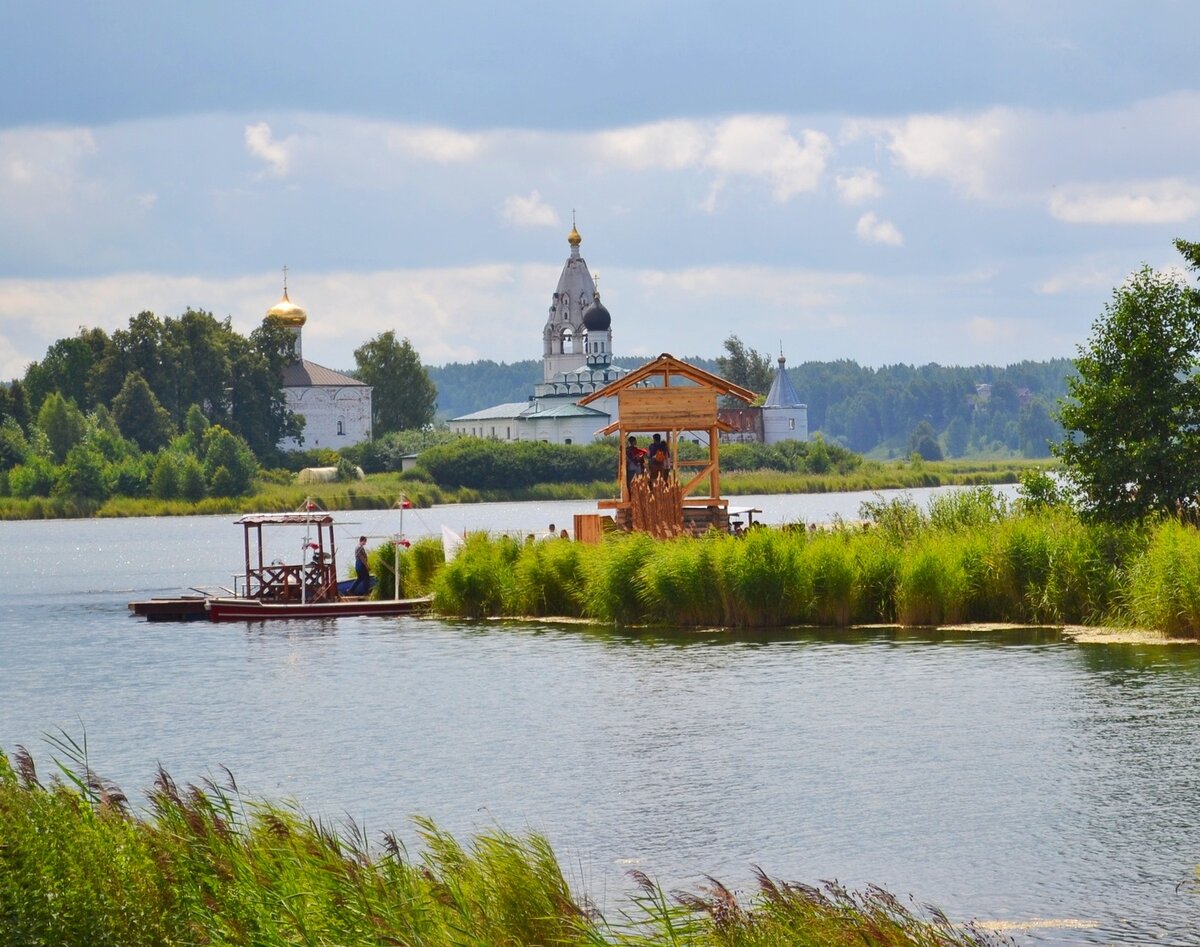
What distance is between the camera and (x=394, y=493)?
12119 cm

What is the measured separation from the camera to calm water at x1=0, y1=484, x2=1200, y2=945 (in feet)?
51.7

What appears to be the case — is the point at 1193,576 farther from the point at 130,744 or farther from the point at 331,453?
the point at 331,453

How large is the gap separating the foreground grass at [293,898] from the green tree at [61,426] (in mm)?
115466

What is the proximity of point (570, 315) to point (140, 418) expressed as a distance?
2146 inches

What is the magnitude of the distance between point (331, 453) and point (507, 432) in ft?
73.0

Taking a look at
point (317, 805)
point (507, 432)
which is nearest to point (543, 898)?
point (317, 805)

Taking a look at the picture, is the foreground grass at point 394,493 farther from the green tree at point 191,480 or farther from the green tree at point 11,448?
the green tree at point 11,448

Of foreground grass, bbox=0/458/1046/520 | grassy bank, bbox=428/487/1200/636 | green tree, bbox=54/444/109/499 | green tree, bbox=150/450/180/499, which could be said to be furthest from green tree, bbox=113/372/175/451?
grassy bank, bbox=428/487/1200/636

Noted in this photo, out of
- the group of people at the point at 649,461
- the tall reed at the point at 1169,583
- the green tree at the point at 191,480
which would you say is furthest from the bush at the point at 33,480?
the tall reed at the point at 1169,583

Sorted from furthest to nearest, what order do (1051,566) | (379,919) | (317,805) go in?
(1051,566), (317,805), (379,919)

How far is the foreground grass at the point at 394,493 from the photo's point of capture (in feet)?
387

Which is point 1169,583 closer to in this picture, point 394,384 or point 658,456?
point 658,456

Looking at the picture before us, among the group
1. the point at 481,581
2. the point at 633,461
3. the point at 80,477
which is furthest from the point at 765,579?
the point at 80,477

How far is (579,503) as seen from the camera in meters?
128
